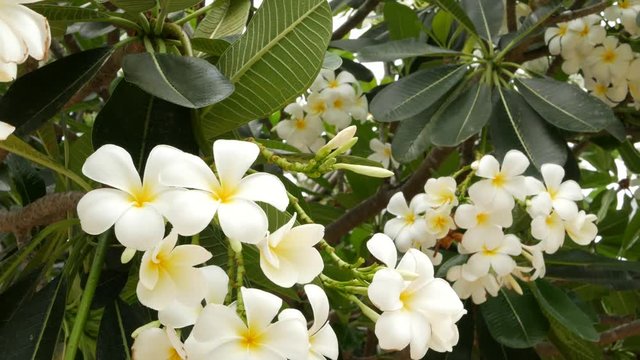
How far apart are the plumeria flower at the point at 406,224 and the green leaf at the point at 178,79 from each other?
46cm

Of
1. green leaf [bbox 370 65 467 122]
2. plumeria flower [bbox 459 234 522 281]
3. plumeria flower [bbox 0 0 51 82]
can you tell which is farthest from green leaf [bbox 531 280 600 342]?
plumeria flower [bbox 0 0 51 82]

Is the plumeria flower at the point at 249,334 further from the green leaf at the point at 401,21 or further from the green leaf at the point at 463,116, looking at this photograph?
the green leaf at the point at 401,21

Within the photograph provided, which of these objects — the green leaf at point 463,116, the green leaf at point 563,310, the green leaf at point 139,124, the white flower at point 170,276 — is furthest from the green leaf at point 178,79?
the green leaf at point 563,310

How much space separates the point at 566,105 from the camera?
1135mm

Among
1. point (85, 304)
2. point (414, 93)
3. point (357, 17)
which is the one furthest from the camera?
point (357, 17)

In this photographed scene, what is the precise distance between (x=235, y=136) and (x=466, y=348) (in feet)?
1.82

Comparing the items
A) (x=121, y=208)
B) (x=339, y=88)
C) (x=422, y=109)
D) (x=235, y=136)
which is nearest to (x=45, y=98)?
(x=235, y=136)

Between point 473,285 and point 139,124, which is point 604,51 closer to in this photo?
point 473,285

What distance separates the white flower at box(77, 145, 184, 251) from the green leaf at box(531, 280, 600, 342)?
0.73 meters

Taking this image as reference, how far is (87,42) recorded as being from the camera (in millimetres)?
1461

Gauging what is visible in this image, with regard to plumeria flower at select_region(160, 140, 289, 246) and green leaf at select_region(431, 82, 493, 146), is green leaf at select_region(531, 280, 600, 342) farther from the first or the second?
plumeria flower at select_region(160, 140, 289, 246)

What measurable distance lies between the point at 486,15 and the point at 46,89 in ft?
2.76

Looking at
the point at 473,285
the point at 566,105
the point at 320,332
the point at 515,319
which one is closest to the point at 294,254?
the point at 320,332

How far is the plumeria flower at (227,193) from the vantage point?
420 millimetres
